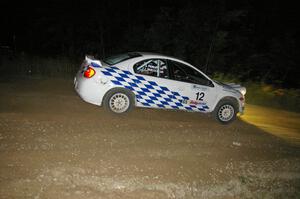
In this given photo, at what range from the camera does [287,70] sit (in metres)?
21.4

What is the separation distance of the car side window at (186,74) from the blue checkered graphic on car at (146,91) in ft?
1.51

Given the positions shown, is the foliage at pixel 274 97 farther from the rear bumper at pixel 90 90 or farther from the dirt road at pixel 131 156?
the rear bumper at pixel 90 90

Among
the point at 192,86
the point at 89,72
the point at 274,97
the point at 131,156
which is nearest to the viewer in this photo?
the point at 131,156

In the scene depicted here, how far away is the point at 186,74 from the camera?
9.02m

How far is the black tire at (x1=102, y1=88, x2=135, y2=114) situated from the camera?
841cm

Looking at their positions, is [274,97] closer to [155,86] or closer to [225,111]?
[225,111]

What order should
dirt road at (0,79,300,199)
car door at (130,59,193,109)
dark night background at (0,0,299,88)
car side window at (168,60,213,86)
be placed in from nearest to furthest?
dirt road at (0,79,300,199) < car door at (130,59,193,109) < car side window at (168,60,213,86) < dark night background at (0,0,299,88)

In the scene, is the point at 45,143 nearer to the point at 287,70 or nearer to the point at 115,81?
the point at 115,81

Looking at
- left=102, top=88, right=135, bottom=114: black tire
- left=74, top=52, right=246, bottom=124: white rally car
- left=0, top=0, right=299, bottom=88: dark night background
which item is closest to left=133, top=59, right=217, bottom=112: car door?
left=74, top=52, right=246, bottom=124: white rally car

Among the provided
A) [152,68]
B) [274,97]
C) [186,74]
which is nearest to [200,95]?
[186,74]

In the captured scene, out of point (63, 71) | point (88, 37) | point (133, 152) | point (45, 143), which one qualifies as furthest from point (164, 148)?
point (88, 37)

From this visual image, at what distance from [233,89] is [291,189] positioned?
4.13 metres

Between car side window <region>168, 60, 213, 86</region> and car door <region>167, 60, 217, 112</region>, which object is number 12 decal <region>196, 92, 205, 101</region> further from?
car side window <region>168, 60, 213, 86</region>

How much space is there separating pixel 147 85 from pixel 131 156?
274 cm
